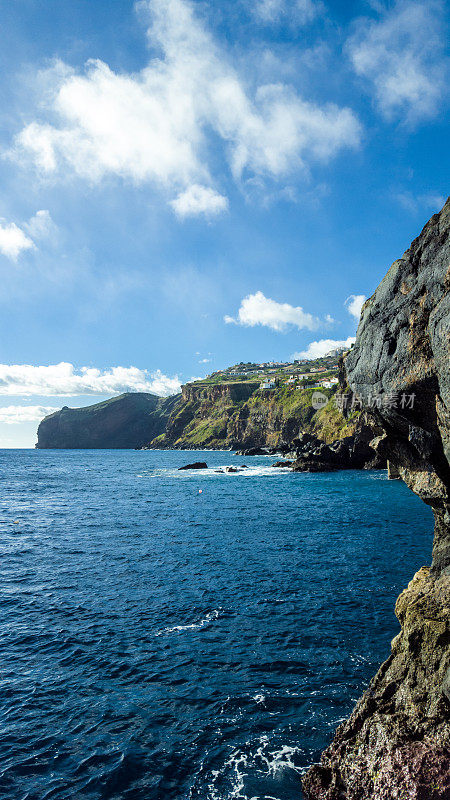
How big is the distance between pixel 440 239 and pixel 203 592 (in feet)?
63.4

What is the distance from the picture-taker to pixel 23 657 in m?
15.2

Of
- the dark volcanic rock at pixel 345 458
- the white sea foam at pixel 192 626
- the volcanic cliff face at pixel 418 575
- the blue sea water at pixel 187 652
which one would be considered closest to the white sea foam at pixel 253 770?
the blue sea water at pixel 187 652

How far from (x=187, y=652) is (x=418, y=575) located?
919 cm

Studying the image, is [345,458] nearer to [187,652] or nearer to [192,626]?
[192,626]

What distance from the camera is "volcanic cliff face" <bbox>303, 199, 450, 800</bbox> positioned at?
8172 mm

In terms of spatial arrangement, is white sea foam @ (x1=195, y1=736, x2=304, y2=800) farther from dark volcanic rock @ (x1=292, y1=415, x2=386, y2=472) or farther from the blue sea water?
dark volcanic rock @ (x1=292, y1=415, x2=386, y2=472)

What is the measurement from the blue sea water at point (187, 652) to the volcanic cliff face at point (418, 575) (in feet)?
6.54

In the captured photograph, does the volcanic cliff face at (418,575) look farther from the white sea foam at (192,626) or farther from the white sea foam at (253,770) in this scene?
the white sea foam at (192,626)

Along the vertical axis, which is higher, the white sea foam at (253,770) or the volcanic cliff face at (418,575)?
the volcanic cliff face at (418,575)

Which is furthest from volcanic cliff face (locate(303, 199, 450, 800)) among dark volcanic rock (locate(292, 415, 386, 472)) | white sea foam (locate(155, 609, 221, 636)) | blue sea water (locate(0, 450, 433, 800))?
dark volcanic rock (locate(292, 415, 386, 472))

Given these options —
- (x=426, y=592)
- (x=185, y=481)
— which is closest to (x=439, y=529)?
(x=426, y=592)

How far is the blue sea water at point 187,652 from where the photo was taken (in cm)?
1011

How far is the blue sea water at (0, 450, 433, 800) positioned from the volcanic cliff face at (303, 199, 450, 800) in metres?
1.99

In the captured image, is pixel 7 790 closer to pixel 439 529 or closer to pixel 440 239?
pixel 439 529
